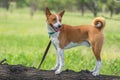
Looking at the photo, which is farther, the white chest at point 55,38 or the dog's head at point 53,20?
the white chest at point 55,38

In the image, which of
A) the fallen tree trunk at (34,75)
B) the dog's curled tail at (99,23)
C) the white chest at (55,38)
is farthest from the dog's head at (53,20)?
the fallen tree trunk at (34,75)

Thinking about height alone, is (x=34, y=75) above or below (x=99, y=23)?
below

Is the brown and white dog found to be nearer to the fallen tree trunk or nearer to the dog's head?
the dog's head

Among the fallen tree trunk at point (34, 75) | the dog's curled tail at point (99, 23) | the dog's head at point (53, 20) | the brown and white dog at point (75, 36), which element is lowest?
the fallen tree trunk at point (34, 75)

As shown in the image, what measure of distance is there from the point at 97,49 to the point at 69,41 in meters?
0.47

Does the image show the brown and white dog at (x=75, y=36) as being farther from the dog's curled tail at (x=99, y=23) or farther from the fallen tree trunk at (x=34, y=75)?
the fallen tree trunk at (x=34, y=75)

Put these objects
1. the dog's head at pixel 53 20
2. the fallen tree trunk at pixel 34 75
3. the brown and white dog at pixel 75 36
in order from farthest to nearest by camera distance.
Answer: the fallen tree trunk at pixel 34 75
the brown and white dog at pixel 75 36
the dog's head at pixel 53 20

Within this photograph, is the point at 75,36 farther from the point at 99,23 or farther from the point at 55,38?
the point at 99,23

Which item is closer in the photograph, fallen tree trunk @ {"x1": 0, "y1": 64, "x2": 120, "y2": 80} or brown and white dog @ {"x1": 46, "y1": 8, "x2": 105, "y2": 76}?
brown and white dog @ {"x1": 46, "y1": 8, "x2": 105, "y2": 76}

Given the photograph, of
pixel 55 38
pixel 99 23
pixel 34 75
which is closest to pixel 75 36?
pixel 55 38

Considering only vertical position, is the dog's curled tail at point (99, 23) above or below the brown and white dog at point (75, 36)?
above

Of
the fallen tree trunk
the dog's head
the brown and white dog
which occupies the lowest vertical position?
the fallen tree trunk

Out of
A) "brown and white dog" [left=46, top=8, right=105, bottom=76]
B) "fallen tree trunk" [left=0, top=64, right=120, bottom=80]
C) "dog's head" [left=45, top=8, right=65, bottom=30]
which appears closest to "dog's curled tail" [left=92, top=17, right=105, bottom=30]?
"brown and white dog" [left=46, top=8, right=105, bottom=76]

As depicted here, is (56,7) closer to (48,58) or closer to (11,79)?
(48,58)
